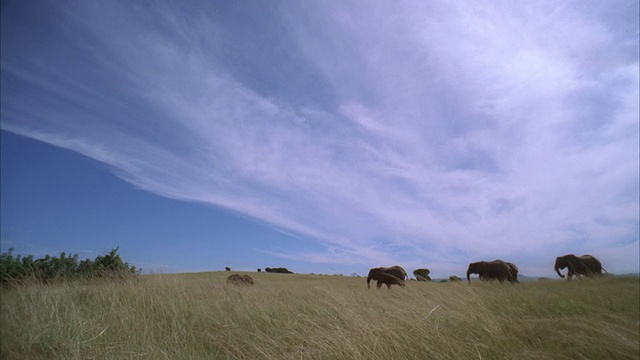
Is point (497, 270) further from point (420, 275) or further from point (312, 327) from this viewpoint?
point (312, 327)

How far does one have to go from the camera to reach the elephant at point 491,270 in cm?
1424

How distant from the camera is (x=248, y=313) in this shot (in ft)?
18.4

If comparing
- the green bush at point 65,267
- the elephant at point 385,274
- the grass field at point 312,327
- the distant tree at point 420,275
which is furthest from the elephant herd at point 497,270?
the green bush at point 65,267

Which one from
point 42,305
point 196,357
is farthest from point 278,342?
point 42,305

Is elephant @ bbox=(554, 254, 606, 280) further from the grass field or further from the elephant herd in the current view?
the grass field

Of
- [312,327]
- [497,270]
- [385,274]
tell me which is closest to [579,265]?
[497,270]

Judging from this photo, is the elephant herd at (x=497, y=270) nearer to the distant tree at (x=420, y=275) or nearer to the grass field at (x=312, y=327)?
the distant tree at (x=420, y=275)

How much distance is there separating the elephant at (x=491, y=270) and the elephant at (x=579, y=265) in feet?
8.31

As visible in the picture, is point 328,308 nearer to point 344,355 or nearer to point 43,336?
point 344,355

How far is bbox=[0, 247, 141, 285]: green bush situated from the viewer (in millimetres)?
4798

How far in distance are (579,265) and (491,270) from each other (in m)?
4.35

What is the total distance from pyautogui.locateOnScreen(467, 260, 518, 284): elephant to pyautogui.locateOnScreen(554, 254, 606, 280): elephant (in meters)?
2.53

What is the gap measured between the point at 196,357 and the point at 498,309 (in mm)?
4752

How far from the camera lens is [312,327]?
14.5ft
